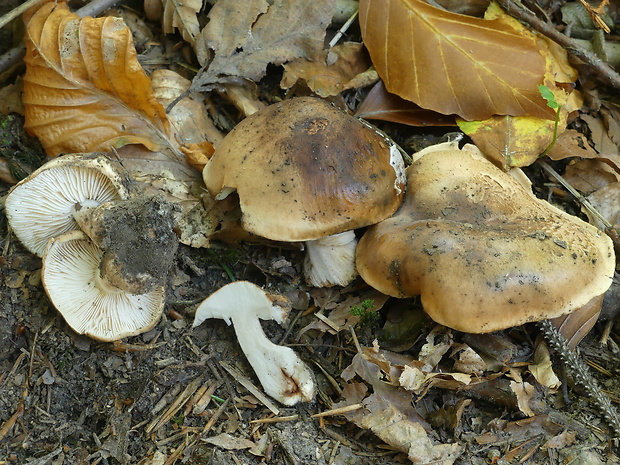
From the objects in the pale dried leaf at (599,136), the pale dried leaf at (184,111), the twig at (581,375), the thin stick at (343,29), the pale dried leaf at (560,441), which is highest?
the thin stick at (343,29)

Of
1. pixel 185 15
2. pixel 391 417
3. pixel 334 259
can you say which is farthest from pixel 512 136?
pixel 185 15

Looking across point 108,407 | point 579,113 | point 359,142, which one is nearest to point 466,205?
point 359,142

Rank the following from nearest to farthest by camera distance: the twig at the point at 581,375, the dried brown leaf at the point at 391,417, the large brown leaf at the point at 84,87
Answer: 1. the dried brown leaf at the point at 391,417
2. the twig at the point at 581,375
3. the large brown leaf at the point at 84,87

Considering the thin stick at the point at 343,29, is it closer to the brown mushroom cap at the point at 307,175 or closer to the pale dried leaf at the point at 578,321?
the brown mushroom cap at the point at 307,175

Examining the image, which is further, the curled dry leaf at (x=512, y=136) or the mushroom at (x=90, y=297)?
the curled dry leaf at (x=512, y=136)

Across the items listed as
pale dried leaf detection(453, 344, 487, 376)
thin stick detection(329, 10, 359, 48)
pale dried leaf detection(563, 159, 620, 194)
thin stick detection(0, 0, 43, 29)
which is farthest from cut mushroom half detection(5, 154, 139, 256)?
pale dried leaf detection(563, 159, 620, 194)

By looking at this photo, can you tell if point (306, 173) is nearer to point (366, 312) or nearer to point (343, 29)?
point (366, 312)

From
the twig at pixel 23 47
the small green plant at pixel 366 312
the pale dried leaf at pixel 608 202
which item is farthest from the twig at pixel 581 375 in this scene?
the twig at pixel 23 47
